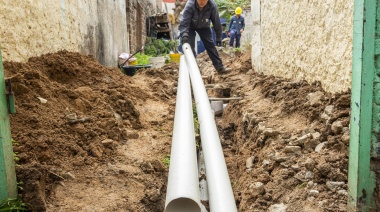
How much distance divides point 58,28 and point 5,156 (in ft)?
8.24

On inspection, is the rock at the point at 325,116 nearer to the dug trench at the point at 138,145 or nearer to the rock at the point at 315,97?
the dug trench at the point at 138,145

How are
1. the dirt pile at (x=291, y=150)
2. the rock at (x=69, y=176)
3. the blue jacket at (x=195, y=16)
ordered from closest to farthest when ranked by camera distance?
the dirt pile at (x=291, y=150) → the rock at (x=69, y=176) → the blue jacket at (x=195, y=16)

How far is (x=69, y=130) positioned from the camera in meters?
2.41

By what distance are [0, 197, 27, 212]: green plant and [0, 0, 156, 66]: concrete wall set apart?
4.48 feet

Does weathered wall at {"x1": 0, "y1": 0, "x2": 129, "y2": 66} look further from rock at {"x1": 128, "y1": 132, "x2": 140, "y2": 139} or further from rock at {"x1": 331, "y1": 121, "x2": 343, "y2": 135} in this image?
rock at {"x1": 331, "y1": 121, "x2": 343, "y2": 135}

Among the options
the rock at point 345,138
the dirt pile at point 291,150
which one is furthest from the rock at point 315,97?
the rock at point 345,138

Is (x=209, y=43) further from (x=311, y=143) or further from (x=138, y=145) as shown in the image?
(x=311, y=143)

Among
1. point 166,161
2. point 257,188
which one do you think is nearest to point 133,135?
point 166,161

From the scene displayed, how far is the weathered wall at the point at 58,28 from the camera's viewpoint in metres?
2.73

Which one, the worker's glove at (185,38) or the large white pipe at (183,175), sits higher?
the worker's glove at (185,38)

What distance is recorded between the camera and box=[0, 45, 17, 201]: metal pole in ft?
4.94

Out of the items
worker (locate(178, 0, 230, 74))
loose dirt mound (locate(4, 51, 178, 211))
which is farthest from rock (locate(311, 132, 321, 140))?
worker (locate(178, 0, 230, 74))

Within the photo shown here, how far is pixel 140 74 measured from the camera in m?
5.70

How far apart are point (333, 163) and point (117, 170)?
1.23 metres
